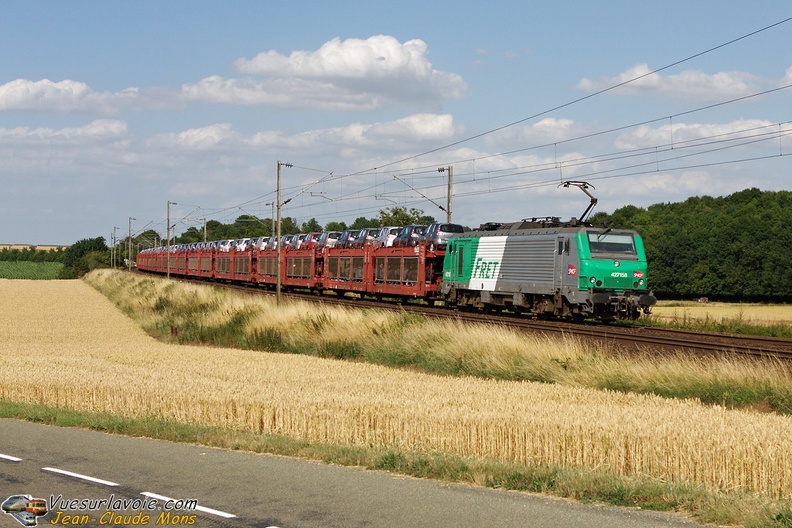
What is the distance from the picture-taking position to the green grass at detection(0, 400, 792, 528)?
362 inches

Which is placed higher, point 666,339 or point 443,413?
point 666,339

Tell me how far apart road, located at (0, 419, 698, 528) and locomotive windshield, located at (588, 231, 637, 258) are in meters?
24.7

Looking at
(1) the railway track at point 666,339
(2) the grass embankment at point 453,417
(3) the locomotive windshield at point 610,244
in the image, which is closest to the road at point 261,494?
(2) the grass embankment at point 453,417

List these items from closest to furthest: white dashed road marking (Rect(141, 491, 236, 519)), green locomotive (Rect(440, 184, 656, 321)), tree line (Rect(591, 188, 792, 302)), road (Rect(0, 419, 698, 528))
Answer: road (Rect(0, 419, 698, 528)) → white dashed road marking (Rect(141, 491, 236, 519)) → green locomotive (Rect(440, 184, 656, 321)) → tree line (Rect(591, 188, 792, 302))

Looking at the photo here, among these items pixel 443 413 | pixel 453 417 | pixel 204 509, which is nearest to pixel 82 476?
pixel 204 509

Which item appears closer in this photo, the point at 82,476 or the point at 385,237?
the point at 82,476

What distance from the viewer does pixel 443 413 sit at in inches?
570

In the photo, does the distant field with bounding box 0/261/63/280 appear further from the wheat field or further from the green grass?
the green grass

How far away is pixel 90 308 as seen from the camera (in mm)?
70812

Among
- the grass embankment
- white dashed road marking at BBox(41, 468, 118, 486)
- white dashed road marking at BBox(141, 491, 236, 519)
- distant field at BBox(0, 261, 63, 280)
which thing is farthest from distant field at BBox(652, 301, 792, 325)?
distant field at BBox(0, 261, 63, 280)

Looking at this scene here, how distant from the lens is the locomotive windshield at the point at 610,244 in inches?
1395

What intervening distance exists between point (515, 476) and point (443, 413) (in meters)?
3.73

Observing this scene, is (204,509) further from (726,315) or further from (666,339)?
(726,315)

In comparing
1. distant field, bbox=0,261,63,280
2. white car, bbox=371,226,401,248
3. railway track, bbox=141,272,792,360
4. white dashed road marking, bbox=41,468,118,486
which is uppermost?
white car, bbox=371,226,401,248
